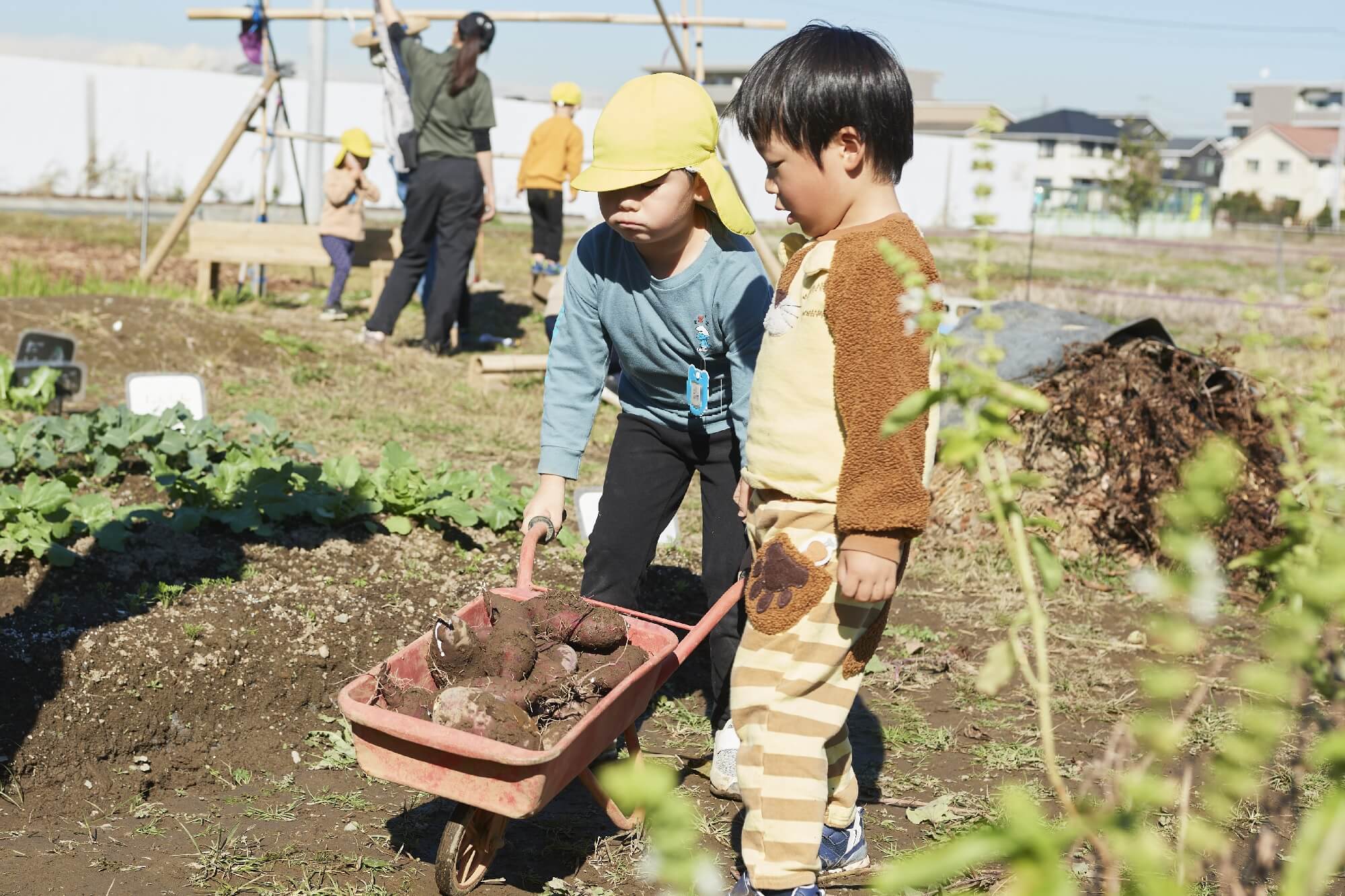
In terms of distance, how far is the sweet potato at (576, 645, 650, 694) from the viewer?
2.65m

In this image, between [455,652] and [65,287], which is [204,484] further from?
[65,287]

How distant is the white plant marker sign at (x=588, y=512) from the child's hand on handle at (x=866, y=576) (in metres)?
2.42

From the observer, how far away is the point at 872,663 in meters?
4.10

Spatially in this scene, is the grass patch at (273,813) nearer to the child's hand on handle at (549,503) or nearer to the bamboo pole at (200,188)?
the child's hand on handle at (549,503)

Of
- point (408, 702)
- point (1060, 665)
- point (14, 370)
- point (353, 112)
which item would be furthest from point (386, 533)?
point (353, 112)

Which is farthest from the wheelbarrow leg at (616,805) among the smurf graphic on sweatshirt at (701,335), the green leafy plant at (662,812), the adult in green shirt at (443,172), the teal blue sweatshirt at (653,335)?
the adult in green shirt at (443,172)

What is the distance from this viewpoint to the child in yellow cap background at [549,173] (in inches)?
404

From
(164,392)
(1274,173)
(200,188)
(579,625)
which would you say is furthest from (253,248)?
(1274,173)

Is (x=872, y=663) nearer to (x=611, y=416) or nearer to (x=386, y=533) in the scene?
(x=386, y=533)

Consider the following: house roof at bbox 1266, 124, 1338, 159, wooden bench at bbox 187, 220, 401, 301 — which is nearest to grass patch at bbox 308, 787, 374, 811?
wooden bench at bbox 187, 220, 401, 301

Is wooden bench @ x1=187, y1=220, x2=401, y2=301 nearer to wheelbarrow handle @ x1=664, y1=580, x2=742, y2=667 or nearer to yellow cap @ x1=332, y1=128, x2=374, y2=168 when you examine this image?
yellow cap @ x1=332, y1=128, x2=374, y2=168

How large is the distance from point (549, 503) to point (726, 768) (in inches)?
32.3

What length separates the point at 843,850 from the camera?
2768 mm

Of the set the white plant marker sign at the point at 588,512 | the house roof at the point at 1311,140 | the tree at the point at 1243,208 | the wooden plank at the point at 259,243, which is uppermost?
the house roof at the point at 1311,140
